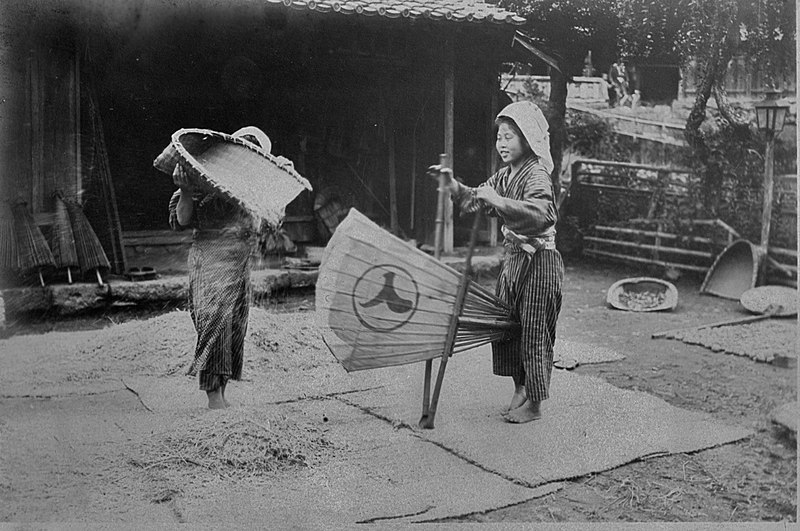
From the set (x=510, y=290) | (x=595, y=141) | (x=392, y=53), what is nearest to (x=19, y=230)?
(x=392, y=53)

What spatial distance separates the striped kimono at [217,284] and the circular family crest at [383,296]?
2.13 feet

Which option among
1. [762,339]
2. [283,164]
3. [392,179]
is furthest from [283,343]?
[762,339]

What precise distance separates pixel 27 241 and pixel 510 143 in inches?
89.3

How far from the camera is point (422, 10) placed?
4.37m

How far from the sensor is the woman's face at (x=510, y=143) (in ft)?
11.6

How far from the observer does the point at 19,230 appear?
11.6 feet

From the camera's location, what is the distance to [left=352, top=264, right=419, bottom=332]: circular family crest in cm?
328

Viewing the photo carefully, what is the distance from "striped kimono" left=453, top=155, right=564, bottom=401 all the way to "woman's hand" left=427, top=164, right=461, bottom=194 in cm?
10

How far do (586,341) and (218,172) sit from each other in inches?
85.9

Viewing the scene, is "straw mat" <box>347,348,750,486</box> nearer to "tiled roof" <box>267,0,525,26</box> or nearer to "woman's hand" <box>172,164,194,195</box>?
"woman's hand" <box>172,164,194,195</box>

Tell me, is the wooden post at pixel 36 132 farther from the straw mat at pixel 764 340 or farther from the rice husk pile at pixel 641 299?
the straw mat at pixel 764 340

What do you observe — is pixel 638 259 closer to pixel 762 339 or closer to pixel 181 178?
pixel 762 339

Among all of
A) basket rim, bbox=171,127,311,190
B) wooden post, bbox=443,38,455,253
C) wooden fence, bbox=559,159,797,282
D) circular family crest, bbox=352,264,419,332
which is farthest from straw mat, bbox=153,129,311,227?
wooden fence, bbox=559,159,797,282

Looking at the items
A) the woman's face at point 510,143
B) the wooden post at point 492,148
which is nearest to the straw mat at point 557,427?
the wooden post at point 492,148
